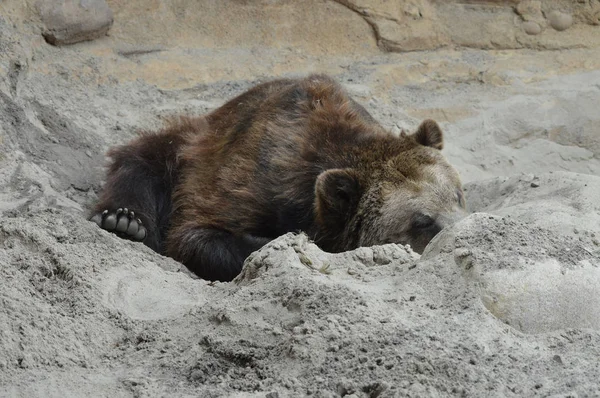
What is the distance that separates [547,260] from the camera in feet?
11.5

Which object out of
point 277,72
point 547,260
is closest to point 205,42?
point 277,72

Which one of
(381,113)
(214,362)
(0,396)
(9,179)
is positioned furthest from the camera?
(381,113)

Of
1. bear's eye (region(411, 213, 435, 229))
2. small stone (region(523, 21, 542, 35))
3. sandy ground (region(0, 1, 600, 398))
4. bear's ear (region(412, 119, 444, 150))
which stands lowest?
small stone (region(523, 21, 542, 35))

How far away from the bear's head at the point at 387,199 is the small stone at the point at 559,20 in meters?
4.37

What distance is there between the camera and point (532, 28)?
30.7 feet

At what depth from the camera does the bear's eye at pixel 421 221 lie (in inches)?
209

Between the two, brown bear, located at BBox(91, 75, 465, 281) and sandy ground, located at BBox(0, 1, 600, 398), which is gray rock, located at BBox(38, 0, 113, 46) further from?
sandy ground, located at BBox(0, 1, 600, 398)

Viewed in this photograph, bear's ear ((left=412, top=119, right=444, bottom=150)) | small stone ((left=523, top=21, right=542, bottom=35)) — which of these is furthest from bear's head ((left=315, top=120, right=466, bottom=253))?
small stone ((left=523, top=21, right=542, bottom=35))

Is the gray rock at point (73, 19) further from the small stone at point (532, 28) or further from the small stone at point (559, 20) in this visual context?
the small stone at point (559, 20)

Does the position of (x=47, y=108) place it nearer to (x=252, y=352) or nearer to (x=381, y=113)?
(x=381, y=113)

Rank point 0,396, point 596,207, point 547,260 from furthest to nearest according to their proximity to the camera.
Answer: point 596,207, point 547,260, point 0,396

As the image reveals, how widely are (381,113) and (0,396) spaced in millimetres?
5785

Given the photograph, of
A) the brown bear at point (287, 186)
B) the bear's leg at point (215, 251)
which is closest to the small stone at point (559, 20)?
the brown bear at point (287, 186)

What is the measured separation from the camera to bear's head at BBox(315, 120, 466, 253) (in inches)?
210
